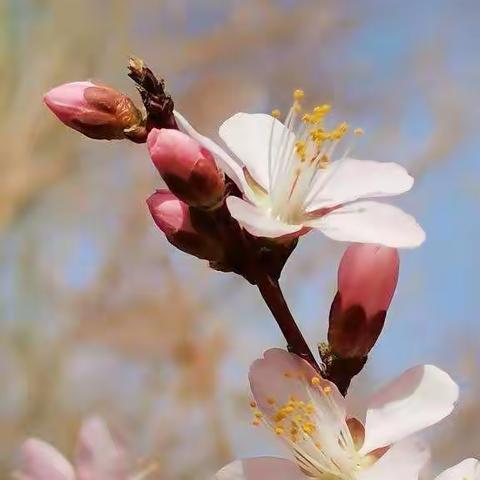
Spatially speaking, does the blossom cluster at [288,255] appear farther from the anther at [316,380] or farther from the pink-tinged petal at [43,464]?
the pink-tinged petal at [43,464]

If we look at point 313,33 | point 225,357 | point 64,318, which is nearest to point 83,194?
point 64,318

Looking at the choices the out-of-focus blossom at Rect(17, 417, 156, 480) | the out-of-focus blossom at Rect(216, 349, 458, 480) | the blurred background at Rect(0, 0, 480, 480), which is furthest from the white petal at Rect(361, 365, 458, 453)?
the blurred background at Rect(0, 0, 480, 480)

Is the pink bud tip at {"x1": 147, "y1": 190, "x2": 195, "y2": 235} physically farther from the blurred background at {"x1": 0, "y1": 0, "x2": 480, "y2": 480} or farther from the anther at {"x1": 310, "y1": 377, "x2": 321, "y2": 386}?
the blurred background at {"x1": 0, "y1": 0, "x2": 480, "y2": 480}

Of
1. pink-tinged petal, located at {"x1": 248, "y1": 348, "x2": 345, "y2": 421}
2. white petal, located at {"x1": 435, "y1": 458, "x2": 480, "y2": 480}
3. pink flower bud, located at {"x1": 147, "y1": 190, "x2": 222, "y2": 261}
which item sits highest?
pink flower bud, located at {"x1": 147, "y1": 190, "x2": 222, "y2": 261}

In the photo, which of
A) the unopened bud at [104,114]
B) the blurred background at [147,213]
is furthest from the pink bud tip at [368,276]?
A: the blurred background at [147,213]

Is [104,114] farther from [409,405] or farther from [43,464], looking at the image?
[43,464]

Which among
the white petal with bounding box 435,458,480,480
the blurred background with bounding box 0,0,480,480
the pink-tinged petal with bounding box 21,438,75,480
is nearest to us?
the white petal with bounding box 435,458,480,480
